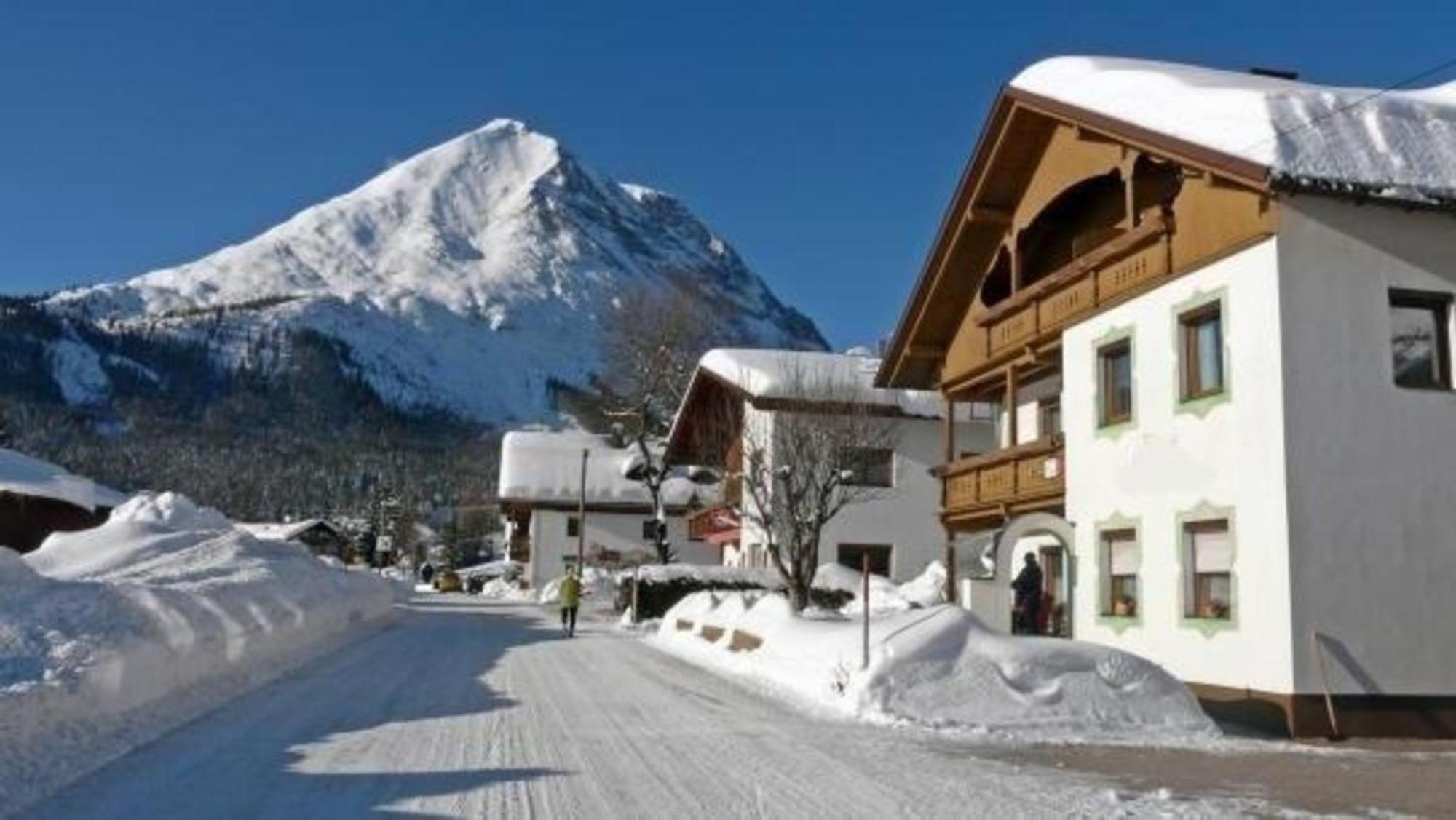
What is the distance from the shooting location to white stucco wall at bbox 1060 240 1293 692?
16.2 meters

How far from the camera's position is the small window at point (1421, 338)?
54.8 feet

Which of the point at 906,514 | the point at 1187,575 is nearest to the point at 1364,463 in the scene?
the point at 1187,575

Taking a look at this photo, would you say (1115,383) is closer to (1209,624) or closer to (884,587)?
(1209,624)

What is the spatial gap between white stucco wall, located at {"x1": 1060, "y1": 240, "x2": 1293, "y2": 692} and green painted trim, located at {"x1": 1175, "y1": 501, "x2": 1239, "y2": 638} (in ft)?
0.12

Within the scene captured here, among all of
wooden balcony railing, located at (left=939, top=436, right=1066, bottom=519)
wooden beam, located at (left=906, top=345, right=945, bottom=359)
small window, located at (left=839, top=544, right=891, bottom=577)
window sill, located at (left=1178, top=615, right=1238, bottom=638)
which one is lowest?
window sill, located at (left=1178, top=615, right=1238, bottom=638)

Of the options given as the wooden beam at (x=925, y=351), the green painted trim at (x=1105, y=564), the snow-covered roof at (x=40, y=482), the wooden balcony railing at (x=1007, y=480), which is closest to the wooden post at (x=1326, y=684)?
the green painted trim at (x=1105, y=564)

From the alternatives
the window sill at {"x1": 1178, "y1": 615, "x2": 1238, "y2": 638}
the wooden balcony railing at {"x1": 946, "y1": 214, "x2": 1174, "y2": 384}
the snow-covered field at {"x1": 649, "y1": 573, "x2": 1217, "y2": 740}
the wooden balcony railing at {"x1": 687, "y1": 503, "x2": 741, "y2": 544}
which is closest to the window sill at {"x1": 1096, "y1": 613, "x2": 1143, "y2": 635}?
the window sill at {"x1": 1178, "y1": 615, "x2": 1238, "y2": 638}

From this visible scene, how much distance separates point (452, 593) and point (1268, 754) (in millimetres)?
74614

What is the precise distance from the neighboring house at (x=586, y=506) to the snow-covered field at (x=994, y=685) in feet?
162

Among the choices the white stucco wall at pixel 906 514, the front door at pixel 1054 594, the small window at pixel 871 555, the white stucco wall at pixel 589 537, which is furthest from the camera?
the white stucco wall at pixel 589 537

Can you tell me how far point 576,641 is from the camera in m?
29.9

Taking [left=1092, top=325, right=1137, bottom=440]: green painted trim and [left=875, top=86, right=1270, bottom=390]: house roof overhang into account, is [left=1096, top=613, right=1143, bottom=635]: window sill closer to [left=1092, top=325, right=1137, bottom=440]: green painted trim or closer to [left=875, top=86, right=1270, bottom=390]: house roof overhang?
[left=1092, top=325, right=1137, bottom=440]: green painted trim

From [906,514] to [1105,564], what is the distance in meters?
20.0

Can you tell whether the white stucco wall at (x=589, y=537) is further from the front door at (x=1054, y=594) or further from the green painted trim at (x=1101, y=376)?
the green painted trim at (x=1101, y=376)
